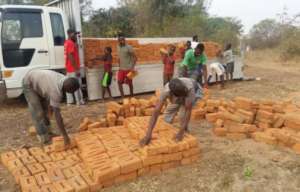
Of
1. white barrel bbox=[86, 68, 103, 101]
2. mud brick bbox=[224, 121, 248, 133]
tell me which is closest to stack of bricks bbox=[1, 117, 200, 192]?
mud brick bbox=[224, 121, 248, 133]

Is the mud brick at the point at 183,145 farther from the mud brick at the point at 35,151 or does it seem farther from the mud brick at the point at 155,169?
the mud brick at the point at 35,151

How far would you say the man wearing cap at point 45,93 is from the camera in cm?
436

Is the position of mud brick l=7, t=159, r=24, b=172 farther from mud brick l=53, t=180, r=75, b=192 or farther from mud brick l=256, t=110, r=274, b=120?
mud brick l=256, t=110, r=274, b=120

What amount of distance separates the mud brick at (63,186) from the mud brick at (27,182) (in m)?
0.24

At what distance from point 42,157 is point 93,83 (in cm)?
392

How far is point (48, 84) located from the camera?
4.52 metres

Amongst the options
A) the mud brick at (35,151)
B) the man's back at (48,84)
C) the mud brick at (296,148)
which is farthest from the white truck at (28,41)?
the mud brick at (296,148)

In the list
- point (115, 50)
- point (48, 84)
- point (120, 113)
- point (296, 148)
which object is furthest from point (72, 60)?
point (296, 148)

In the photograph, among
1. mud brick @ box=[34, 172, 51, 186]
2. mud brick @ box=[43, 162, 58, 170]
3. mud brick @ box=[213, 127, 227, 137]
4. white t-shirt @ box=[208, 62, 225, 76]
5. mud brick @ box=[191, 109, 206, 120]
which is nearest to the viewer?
mud brick @ box=[34, 172, 51, 186]

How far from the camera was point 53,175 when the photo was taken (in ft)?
12.7

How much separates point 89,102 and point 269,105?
4244 millimetres

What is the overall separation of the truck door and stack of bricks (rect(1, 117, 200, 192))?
2878 millimetres

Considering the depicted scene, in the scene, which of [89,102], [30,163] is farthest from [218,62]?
[30,163]

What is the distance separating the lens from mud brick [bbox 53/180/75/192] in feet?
11.3
